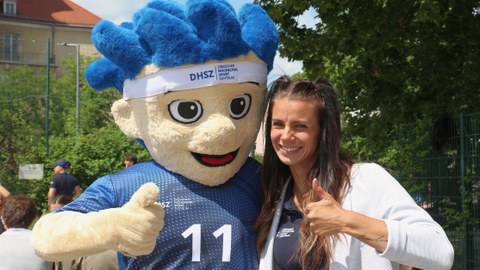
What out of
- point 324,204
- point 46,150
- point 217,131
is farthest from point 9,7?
point 324,204

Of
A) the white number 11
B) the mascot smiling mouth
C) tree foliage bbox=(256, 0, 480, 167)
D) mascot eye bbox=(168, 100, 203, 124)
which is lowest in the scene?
the white number 11

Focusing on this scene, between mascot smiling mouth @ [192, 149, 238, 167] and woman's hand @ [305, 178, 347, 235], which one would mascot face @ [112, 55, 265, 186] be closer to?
mascot smiling mouth @ [192, 149, 238, 167]

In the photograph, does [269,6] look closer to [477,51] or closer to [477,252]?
[477,51]

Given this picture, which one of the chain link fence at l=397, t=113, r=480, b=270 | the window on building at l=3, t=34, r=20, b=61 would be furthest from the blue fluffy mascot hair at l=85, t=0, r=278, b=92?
the window on building at l=3, t=34, r=20, b=61

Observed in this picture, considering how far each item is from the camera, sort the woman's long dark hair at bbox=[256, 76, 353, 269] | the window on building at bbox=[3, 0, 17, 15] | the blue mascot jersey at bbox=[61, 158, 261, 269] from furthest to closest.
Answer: the window on building at bbox=[3, 0, 17, 15]
the blue mascot jersey at bbox=[61, 158, 261, 269]
the woman's long dark hair at bbox=[256, 76, 353, 269]

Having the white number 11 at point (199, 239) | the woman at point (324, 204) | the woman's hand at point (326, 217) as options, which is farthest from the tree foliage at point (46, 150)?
the woman's hand at point (326, 217)

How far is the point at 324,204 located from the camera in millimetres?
2713

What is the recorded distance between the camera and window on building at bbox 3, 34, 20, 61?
40.8 m

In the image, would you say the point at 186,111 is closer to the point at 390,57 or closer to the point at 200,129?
the point at 200,129

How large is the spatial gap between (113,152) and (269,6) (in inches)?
339

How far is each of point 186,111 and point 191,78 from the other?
173 mm

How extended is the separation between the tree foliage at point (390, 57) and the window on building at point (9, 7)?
1483 inches

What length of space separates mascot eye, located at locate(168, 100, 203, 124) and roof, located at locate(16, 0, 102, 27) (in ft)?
139

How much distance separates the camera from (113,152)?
57.1 feet
